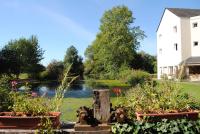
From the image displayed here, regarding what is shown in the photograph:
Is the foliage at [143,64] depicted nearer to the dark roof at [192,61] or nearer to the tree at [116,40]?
the tree at [116,40]

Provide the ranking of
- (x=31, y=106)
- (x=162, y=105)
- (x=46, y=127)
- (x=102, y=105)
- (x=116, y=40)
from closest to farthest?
(x=46, y=127), (x=102, y=105), (x=31, y=106), (x=162, y=105), (x=116, y=40)

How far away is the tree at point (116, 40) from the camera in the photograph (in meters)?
63.2

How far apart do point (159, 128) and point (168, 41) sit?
4892 centimetres

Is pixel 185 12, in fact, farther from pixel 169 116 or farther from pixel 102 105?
pixel 102 105

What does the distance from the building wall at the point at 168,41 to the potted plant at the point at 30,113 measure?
45035 millimetres

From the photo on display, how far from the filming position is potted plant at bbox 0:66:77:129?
7535mm

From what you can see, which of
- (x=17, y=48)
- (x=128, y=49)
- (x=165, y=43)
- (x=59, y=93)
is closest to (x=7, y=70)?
(x=17, y=48)

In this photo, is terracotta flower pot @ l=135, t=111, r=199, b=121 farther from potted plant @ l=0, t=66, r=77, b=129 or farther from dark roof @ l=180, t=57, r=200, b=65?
dark roof @ l=180, t=57, r=200, b=65

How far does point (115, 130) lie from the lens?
290 inches

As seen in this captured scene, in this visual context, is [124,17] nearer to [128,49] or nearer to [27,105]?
[128,49]

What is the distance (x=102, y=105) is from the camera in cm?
768

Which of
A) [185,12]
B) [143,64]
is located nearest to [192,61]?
[185,12]

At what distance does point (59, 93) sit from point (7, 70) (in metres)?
54.2

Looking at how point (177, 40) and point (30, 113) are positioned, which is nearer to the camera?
point (30, 113)
